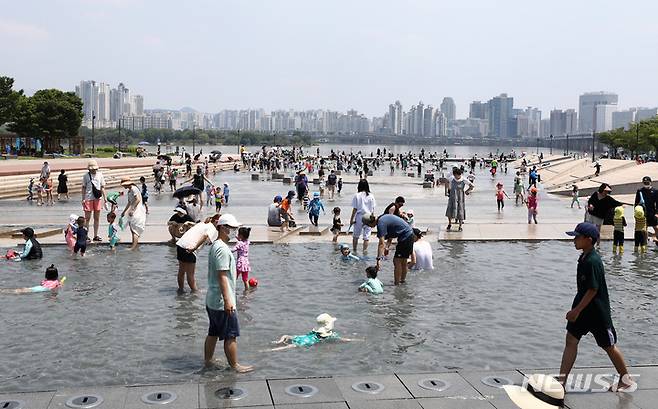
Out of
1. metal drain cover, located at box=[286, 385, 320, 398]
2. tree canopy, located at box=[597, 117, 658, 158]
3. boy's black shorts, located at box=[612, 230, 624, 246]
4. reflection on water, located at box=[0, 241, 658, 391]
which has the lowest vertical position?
reflection on water, located at box=[0, 241, 658, 391]

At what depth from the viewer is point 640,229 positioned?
16078 mm

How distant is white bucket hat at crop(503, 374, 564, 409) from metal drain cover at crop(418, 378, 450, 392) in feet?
2.36

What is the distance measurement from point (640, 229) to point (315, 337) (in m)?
10.3

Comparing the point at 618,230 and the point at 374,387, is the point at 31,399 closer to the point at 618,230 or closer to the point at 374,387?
the point at 374,387

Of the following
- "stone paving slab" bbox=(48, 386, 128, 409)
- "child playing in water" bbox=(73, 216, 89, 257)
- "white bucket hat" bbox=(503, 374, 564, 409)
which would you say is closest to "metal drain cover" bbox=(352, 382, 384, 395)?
"white bucket hat" bbox=(503, 374, 564, 409)

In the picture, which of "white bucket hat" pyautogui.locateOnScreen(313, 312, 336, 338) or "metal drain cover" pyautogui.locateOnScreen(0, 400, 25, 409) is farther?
"white bucket hat" pyautogui.locateOnScreen(313, 312, 336, 338)

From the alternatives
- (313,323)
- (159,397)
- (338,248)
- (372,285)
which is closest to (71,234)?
(338,248)

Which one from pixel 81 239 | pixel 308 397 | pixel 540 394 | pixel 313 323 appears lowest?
pixel 313 323

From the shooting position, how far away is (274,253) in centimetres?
1566

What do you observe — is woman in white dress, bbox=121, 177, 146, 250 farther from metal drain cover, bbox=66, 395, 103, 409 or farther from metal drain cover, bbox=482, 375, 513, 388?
metal drain cover, bbox=482, 375, 513, 388

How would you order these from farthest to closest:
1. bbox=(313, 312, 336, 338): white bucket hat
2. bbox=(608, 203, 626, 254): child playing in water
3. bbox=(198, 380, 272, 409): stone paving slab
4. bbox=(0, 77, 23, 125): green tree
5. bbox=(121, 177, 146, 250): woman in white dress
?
bbox=(0, 77, 23, 125): green tree
bbox=(608, 203, 626, 254): child playing in water
bbox=(121, 177, 146, 250): woman in white dress
bbox=(313, 312, 336, 338): white bucket hat
bbox=(198, 380, 272, 409): stone paving slab

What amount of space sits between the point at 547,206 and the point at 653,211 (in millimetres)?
15153

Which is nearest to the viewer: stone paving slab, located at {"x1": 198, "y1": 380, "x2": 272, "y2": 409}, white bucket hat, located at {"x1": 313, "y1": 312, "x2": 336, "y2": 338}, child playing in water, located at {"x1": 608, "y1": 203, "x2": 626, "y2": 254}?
stone paving slab, located at {"x1": 198, "y1": 380, "x2": 272, "y2": 409}

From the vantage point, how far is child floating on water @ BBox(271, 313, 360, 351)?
28.7ft
